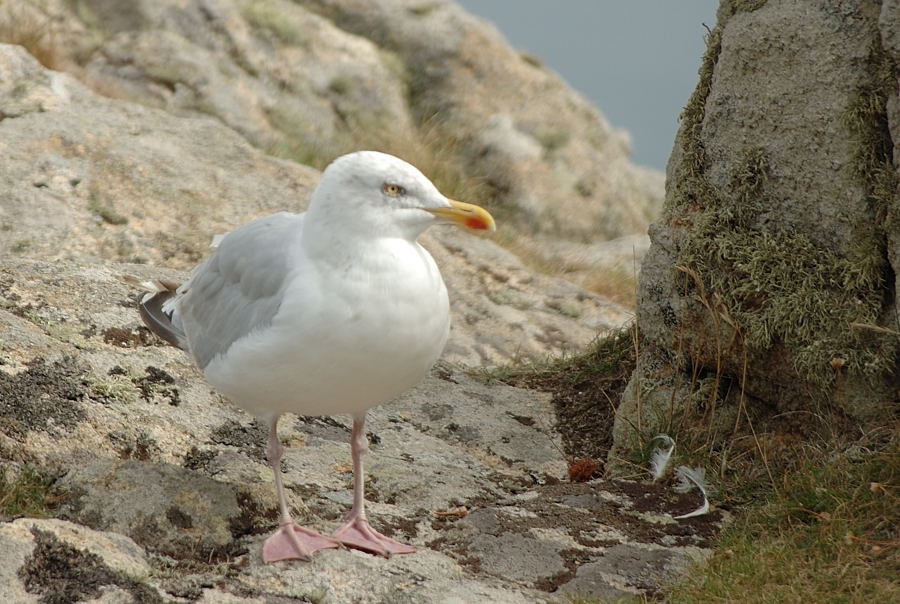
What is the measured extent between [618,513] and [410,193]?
5.63 feet

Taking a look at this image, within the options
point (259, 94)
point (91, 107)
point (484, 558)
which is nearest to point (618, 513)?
point (484, 558)

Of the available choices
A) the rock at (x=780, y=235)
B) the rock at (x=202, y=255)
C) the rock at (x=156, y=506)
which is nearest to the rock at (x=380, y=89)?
the rock at (x=202, y=255)

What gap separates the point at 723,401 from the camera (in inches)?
203

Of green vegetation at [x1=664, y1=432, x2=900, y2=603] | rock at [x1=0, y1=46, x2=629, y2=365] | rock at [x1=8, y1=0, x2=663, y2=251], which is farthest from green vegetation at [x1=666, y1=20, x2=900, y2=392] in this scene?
rock at [x1=8, y1=0, x2=663, y2=251]

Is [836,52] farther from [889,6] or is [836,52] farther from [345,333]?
[345,333]

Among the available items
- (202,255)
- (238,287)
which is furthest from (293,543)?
(202,255)

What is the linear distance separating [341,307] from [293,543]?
884 millimetres

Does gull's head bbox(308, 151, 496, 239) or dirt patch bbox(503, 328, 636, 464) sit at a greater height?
gull's head bbox(308, 151, 496, 239)

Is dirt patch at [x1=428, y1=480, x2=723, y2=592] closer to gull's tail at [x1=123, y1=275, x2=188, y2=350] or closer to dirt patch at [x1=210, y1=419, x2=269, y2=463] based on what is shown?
dirt patch at [x1=210, y1=419, x2=269, y2=463]

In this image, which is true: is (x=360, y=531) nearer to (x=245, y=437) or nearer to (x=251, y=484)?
(x=251, y=484)

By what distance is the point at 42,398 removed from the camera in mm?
4531

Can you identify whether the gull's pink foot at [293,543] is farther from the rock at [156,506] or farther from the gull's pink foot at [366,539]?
the rock at [156,506]

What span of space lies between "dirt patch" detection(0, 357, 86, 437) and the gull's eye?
1.70m

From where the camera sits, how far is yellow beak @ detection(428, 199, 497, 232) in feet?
12.7
